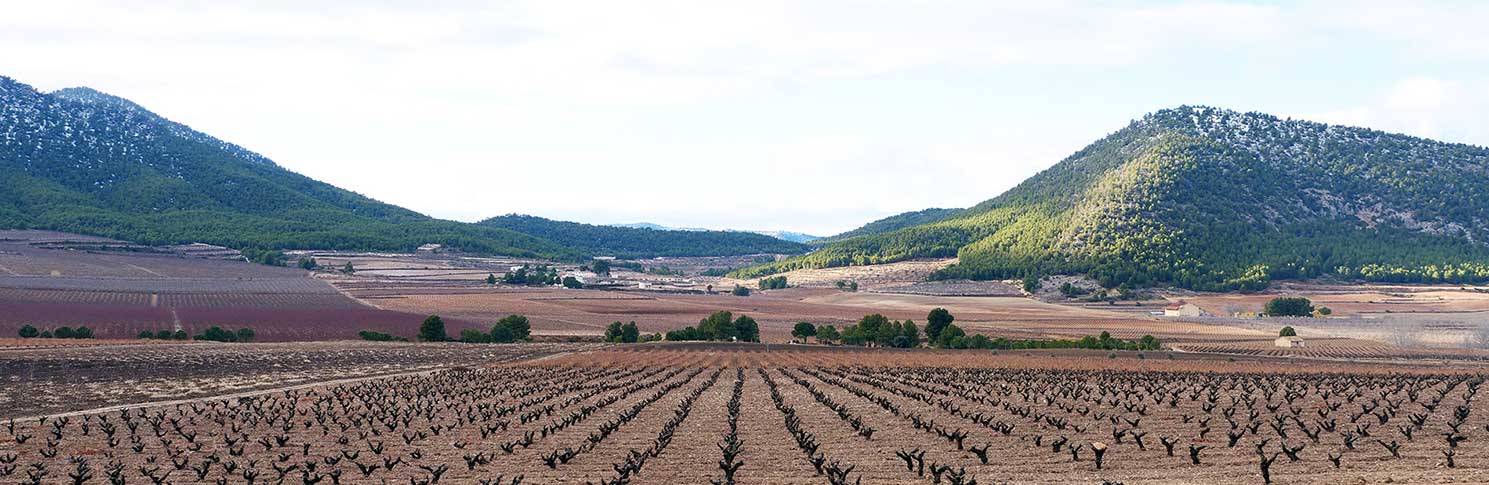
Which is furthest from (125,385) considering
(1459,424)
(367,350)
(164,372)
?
(1459,424)

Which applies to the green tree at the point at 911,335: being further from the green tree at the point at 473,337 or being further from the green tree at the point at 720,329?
the green tree at the point at 473,337

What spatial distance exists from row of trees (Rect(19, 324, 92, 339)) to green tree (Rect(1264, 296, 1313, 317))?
134031 mm

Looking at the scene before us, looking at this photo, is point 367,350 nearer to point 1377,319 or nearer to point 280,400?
point 280,400

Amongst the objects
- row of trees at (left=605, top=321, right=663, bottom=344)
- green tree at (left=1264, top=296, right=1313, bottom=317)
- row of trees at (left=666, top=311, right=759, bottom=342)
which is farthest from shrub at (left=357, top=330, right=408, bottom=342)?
green tree at (left=1264, top=296, right=1313, bottom=317)

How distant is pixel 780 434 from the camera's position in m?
37.4

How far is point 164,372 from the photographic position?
66.7 metres

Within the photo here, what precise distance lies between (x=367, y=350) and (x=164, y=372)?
87.9 ft

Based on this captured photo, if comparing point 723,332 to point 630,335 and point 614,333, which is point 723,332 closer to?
point 630,335

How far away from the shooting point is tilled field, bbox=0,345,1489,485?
28.5 meters

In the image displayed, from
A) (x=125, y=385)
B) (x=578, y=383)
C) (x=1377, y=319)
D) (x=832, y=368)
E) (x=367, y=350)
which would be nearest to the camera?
(x=125, y=385)

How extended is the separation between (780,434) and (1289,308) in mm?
138178

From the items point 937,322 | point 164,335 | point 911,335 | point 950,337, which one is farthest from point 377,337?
point 937,322

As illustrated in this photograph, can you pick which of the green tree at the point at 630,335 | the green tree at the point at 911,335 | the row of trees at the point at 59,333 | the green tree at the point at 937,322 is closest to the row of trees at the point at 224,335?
the row of trees at the point at 59,333

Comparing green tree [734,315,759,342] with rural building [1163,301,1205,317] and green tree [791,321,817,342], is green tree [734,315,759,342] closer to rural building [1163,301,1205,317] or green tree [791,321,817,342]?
green tree [791,321,817,342]
